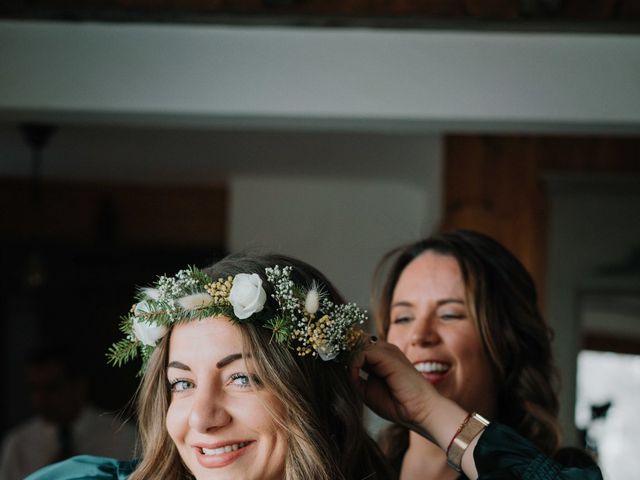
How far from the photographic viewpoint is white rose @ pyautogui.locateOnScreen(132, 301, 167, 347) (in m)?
2.21

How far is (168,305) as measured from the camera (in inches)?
86.6

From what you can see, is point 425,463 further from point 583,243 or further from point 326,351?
point 583,243

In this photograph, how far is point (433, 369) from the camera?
2.69 m

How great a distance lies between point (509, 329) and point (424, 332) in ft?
0.76

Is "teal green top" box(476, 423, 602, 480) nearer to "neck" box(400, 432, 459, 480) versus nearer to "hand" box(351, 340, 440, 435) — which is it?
"hand" box(351, 340, 440, 435)

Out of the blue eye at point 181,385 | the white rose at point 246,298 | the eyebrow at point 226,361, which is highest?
the white rose at point 246,298

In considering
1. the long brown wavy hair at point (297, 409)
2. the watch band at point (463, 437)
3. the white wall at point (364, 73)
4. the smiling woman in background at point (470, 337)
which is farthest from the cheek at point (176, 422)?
the white wall at point (364, 73)

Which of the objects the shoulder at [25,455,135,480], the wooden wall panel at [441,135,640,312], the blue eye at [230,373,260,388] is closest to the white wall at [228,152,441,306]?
the wooden wall panel at [441,135,640,312]

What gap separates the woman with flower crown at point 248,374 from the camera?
6.87 ft

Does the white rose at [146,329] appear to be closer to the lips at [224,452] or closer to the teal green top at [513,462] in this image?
the lips at [224,452]

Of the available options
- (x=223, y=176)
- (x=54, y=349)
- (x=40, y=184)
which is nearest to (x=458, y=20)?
(x=54, y=349)

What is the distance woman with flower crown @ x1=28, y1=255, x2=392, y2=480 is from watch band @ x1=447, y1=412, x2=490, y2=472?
18cm

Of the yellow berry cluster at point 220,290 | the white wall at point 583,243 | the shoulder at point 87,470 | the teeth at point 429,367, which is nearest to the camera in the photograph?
the yellow berry cluster at point 220,290

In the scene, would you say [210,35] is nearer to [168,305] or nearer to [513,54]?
[513,54]
